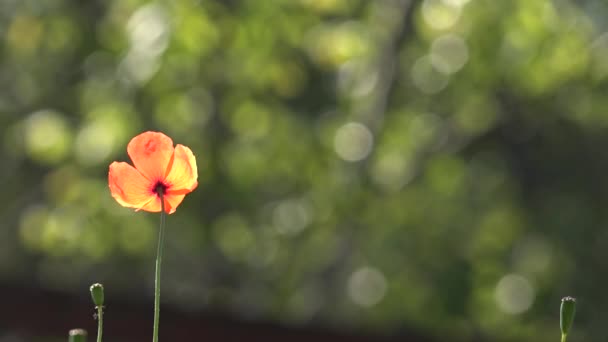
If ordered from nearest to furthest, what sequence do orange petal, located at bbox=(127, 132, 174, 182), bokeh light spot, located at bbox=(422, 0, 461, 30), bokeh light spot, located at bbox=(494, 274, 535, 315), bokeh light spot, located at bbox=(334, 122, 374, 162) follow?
orange petal, located at bbox=(127, 132, 174, 182), bokeh light spot, located at bbox=(422, 0, 461, 30), bokeh light spot, located at bbox=(334, 122, 374, 162), bokeh light spot, located at bbox=(494, 274, 535, 315)

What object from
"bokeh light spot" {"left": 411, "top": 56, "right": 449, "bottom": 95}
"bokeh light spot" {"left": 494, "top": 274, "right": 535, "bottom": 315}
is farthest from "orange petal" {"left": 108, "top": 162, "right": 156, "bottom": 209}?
"bokeh light spot" {"left": 494, "top": 274, "right": 535, "bottom": 315}

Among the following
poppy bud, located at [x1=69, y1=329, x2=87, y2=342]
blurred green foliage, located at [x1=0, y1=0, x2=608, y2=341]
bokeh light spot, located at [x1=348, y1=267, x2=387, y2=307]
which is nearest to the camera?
poppy bud, located at [x1=69, y1=329, x2=87, y2=342]

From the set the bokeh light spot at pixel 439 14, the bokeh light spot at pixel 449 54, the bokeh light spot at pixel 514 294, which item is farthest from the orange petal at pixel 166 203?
the bokeh light spot at pixel 514 294

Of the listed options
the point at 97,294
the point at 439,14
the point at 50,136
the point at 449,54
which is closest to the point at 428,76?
the point at 449,54

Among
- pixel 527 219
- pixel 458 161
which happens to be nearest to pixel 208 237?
pixel 458 161

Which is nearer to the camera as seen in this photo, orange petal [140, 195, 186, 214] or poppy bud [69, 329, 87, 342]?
poppy bud [69, 329, 87, 342]

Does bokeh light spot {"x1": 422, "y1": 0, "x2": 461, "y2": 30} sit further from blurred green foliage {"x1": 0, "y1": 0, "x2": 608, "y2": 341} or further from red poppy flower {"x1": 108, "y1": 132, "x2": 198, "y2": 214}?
red poppy flower {"x1": 108, "y1": 132, "x2": 198, "y2": 214}

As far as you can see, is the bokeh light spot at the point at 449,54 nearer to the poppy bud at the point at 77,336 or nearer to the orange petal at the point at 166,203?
the orange petal at the point at 166,203

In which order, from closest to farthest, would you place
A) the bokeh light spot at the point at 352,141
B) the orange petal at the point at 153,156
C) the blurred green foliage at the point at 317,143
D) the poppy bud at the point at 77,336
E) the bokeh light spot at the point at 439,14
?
the poppy bud at the point at 77,336
the orange petal at the point at 153,156
the bokeh light spot at the point at 439,14
the blurred green foliage at the point at 317,143
the bokeh light spot at the point at 352,141

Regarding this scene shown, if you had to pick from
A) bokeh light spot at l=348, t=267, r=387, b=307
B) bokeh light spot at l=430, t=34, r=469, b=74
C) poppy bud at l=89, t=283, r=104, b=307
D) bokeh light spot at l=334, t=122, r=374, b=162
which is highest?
bokeh light spot at l=430, t=34, r=469, b=74
